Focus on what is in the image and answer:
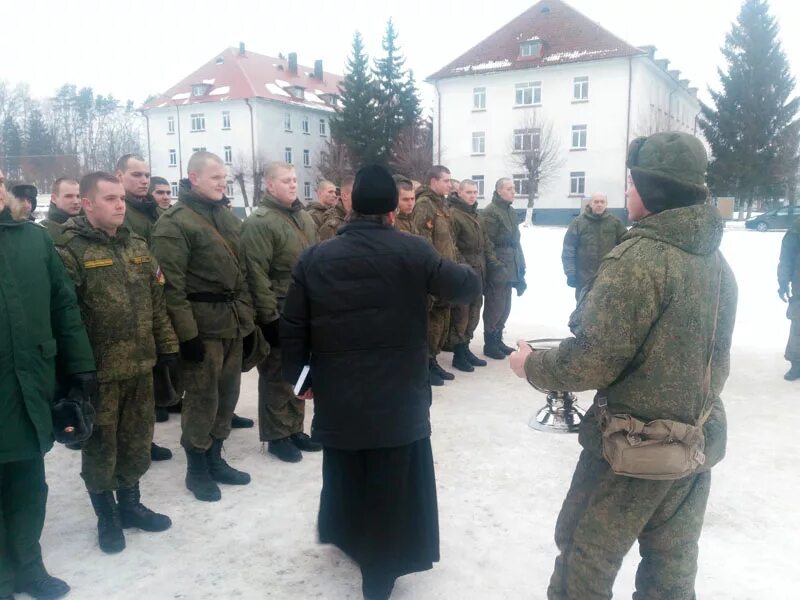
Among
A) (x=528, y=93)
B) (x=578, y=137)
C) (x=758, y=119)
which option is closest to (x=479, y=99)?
(x=528, y=93)

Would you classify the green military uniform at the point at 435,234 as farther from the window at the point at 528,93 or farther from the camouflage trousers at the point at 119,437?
the window at the point at 528,93

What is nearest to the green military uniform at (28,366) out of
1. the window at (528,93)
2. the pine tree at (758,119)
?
the window at (528,93)

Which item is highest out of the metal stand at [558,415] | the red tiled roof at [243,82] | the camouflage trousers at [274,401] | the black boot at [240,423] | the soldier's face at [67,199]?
the red tiled roof at [243,82]

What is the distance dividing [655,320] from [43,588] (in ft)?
9.65

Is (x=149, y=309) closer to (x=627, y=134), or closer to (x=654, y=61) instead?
(x=627, y=134)

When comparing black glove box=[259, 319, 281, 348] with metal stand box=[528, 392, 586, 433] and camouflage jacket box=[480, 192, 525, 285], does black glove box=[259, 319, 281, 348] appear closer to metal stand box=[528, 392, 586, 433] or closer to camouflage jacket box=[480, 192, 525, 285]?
metal stand box=[528, 392, 586, 433]

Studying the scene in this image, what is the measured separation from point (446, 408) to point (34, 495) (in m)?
3.56

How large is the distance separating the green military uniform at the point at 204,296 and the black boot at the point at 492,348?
4.14 meters

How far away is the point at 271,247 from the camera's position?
181 inches

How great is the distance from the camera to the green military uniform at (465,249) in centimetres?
723

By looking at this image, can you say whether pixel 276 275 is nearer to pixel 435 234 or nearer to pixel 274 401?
pixel 274 401

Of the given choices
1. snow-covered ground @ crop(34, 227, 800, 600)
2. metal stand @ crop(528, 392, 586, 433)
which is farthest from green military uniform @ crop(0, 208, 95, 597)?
metal stand @ crop(528, 392, 586, 433)

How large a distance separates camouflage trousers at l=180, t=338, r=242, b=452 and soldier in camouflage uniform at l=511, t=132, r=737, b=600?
7.99 feet

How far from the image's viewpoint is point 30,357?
2.96 meters
